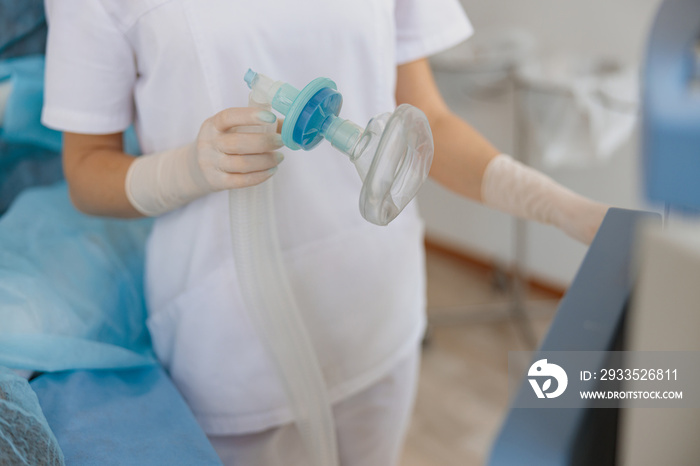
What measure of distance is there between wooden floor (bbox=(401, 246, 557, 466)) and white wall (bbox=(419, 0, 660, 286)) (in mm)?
138

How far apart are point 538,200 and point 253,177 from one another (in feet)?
1.22

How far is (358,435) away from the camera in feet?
3.37

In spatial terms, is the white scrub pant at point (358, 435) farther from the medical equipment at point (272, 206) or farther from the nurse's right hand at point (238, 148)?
the nurse's right hand at point (238, 148)

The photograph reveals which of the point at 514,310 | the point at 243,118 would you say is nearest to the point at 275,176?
the point at 243,118

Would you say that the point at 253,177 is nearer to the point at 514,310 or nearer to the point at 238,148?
the point at 238,148

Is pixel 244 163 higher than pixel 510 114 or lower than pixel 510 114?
higher

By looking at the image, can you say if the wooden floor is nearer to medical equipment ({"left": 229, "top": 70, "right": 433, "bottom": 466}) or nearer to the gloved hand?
medical equipment ({"left": 229, "top": 70, "right": 433, "bottom": 466})

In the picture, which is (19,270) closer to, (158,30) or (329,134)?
(158,30)

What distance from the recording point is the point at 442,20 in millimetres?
949

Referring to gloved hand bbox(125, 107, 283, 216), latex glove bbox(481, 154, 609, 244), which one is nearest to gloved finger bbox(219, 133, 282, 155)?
gloved hand bbox(125, 107, 283, 216)

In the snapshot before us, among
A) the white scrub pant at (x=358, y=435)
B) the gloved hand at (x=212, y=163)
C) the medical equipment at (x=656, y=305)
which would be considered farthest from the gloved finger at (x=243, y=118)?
the white scrub pant at (x=358, y=435)

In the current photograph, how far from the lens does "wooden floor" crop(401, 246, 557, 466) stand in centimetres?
179

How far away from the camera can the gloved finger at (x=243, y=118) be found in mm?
646

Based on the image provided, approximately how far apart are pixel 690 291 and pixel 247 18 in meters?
0.60
